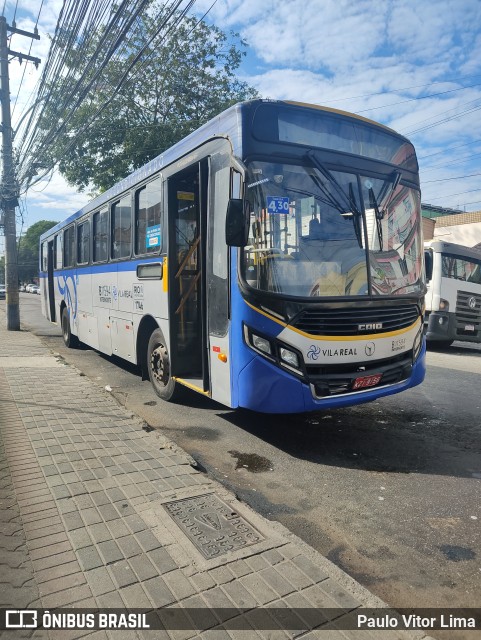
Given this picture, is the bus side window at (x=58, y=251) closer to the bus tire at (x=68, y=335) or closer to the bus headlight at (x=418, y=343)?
the bus tire at (x=68, y=335)

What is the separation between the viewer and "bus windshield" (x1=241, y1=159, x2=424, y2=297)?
4.19 m

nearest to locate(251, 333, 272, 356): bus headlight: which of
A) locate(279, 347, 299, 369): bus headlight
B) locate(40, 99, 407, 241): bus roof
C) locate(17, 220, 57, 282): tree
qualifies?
locate(279, 347, 299, 369): bus headlight

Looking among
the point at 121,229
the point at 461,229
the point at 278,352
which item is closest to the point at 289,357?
the point at 278,352

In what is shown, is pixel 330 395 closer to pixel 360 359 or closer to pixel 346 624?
pixel 360 359

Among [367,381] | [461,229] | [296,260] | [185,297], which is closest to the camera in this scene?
[296,260]

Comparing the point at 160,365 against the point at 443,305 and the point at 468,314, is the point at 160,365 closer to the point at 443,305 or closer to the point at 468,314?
the point at 443,305

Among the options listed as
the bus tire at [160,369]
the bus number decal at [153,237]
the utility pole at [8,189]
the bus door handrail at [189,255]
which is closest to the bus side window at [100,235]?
the bus number decal at [153,237]

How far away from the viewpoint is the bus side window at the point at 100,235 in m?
8.40

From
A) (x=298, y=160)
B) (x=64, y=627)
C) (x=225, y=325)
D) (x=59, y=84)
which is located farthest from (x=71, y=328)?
(x=64, y=627)

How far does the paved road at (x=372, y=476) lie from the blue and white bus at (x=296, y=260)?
64 centimetres

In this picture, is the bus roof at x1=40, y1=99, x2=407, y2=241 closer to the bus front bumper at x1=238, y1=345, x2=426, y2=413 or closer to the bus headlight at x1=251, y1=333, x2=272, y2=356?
the bus headlight at x1=251, y1=333, x2=272, y2=356

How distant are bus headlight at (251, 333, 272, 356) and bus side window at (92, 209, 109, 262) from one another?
510 centimetres

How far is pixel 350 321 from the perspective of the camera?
4363 mm

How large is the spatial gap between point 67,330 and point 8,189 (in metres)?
7.22
